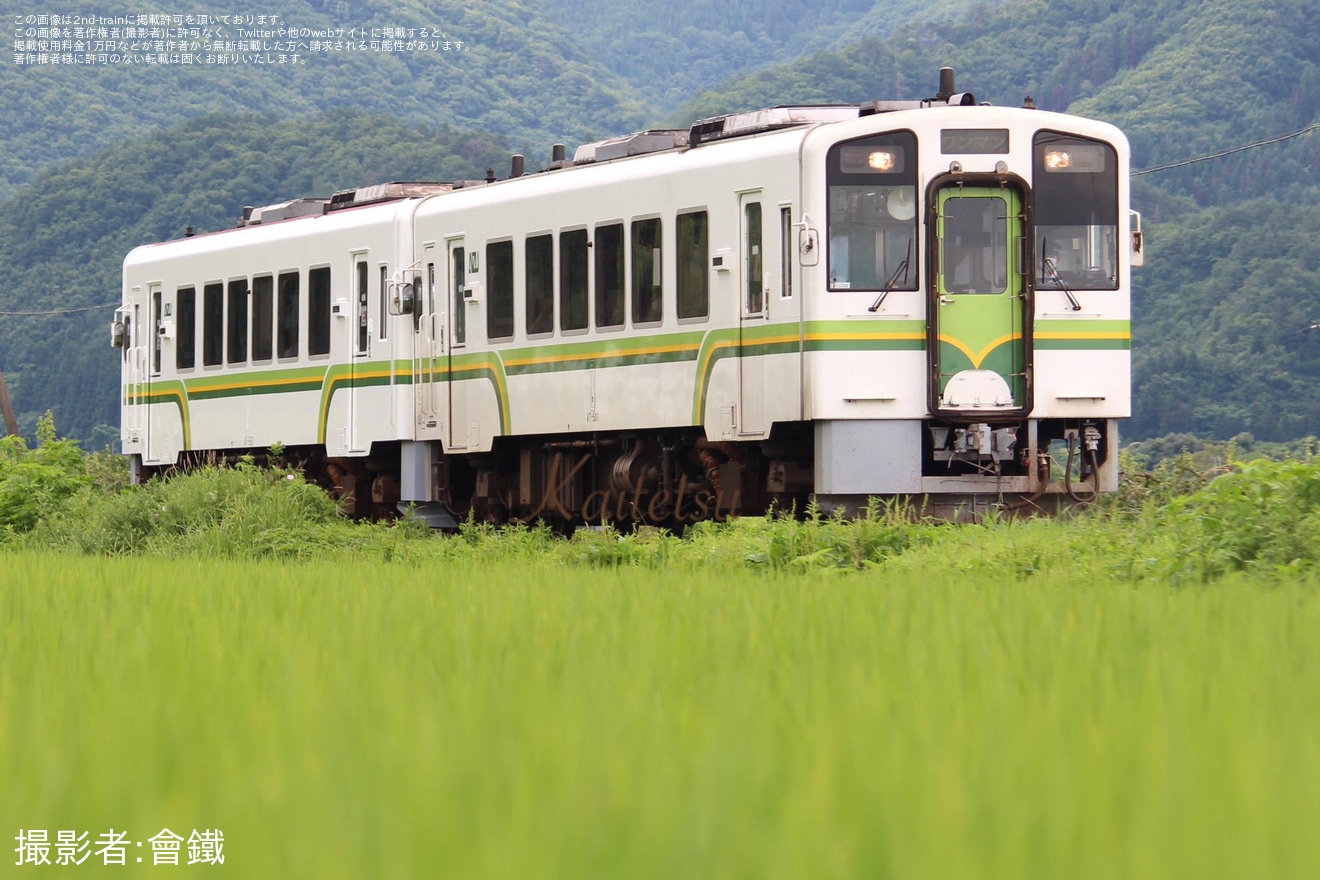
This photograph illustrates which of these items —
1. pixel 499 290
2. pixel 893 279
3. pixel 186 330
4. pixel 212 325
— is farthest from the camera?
pixel 186 330

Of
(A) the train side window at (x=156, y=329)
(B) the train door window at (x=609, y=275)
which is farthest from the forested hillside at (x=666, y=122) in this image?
(B) the train door window at (x=609, y=275)

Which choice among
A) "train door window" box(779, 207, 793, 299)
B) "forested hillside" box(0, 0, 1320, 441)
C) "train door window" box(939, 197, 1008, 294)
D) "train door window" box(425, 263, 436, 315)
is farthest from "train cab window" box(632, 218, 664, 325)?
"forested hillside" box(0, 0, 1320, 441)

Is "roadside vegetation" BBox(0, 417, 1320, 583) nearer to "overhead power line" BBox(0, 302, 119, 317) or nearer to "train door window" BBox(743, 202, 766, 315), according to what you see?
"train door window" BBox(743, 202, 766, 315)

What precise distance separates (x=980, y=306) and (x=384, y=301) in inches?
269

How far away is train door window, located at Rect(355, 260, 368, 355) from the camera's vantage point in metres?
20.6

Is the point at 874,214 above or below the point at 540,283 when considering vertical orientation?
above

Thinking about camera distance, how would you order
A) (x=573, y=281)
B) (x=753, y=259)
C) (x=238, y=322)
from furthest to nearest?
(x=238, y=322) < (x=573, y=281) < (x=753, y=259)

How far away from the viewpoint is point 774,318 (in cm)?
1541

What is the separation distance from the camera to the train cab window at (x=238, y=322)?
73.7ft

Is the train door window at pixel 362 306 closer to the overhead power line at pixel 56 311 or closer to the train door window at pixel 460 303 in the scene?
the train door window at pixel 460 303

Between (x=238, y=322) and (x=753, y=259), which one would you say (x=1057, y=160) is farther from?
(x=238, y=322)

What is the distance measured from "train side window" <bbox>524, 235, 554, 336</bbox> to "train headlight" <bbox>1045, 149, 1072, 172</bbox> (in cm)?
439

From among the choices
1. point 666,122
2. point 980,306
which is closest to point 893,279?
point 980,306

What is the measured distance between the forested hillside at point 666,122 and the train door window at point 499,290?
19.1 m
